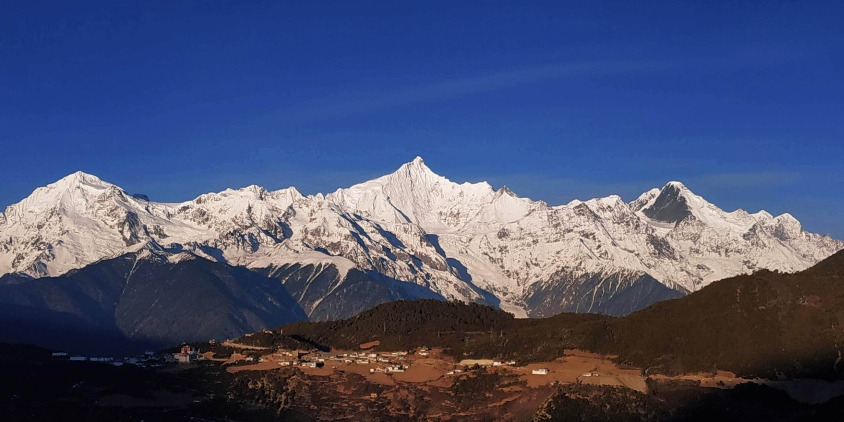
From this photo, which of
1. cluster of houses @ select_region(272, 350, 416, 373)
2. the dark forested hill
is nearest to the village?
cluster of houses @ select_region(272, 350, 416, 373)

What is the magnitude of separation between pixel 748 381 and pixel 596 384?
19203mm

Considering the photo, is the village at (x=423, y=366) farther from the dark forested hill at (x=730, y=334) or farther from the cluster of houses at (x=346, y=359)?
the dark forested hill at (x=730, y=334)

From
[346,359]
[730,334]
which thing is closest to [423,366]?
[346,359]

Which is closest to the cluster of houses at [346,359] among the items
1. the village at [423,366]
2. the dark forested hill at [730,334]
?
the village at [423,366]

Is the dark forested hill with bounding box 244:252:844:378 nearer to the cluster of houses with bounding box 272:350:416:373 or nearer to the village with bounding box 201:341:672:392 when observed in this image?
the village with bounding box 201:341:672:392

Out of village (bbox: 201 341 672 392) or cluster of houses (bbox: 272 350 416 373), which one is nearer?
village (bbox: 201 341 672 392)

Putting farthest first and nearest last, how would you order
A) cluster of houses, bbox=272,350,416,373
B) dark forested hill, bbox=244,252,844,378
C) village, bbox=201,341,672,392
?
cluster of houses, bbox=272,350,416,373, village, bbox=201,341,672,392, dark forested hill, bbox=244,252,844,378

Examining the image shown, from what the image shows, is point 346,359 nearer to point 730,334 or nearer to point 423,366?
point 423,366

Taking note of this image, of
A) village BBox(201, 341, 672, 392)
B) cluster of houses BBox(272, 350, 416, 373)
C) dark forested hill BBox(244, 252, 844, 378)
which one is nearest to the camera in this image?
dark forested hill BBox(244, 252, 844, 378)

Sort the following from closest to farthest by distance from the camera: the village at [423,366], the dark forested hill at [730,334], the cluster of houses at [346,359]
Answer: the dark forested hill at [730,334] → the village at [423,366] → the cluster of houses at [346,359]

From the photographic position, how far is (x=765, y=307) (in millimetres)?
169125

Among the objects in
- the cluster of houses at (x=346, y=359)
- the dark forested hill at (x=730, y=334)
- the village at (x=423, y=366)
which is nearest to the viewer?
the dark forested hill at (x=730, y=334)

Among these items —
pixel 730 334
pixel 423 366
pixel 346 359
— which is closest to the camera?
pixel 730 334

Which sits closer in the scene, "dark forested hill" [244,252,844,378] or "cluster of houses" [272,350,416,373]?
"dark forested hill" [244,252,844,378]
